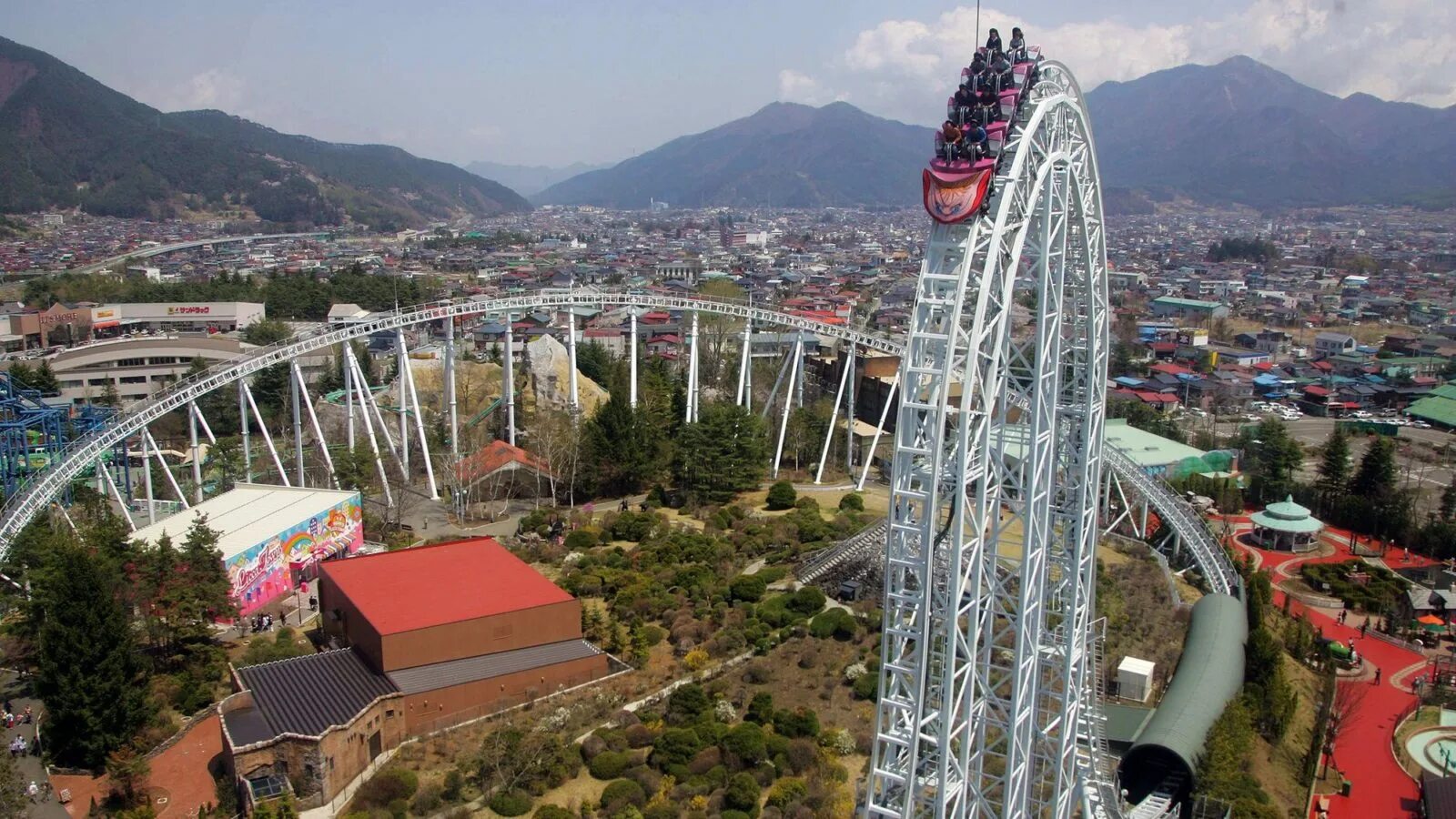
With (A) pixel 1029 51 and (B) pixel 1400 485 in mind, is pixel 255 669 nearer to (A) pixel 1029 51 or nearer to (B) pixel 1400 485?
(A) pixel 1029 51

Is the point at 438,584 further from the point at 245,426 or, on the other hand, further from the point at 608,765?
the point at 245,426

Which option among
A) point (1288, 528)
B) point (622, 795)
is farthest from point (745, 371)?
point (622, 795)

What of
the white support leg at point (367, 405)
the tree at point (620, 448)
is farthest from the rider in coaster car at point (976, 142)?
the white support leg at point (367, 405)

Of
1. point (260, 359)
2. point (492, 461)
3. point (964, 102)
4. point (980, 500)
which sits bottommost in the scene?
point (492, 461)

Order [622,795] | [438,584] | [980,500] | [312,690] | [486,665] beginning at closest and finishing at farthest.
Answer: [980,500] < [622,795] < [312,690] < [486,665] < [438,584]

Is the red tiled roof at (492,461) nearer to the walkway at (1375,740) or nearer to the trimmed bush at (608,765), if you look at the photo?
the trimmed bush at (608,765)

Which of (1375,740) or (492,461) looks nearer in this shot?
(1375,740)

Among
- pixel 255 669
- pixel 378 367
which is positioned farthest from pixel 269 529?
pixel 378 367

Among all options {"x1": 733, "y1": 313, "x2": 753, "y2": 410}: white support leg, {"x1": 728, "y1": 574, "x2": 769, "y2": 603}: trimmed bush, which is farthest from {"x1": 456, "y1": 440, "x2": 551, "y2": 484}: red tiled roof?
{"x1": 728, "y1": 574, "x2": 769, "y2": 603}: trimmed bush
